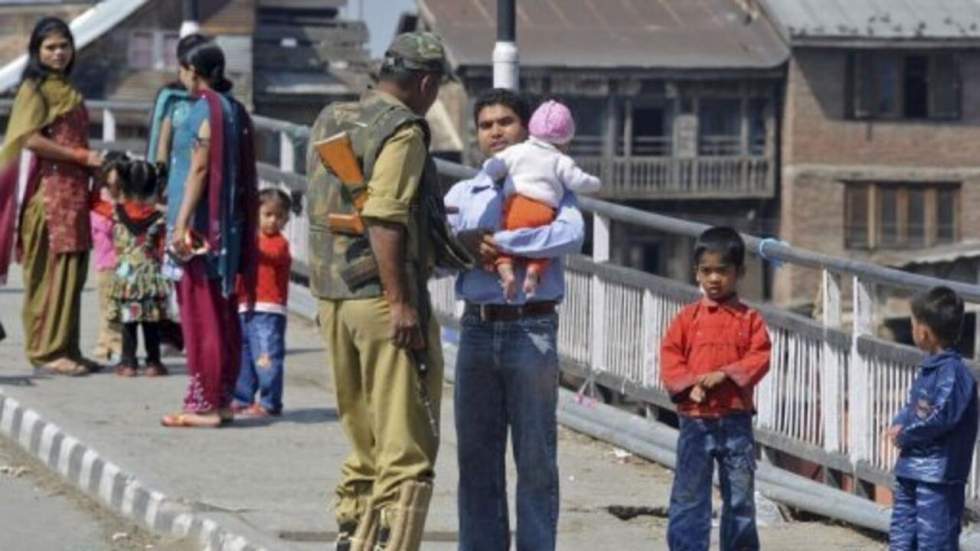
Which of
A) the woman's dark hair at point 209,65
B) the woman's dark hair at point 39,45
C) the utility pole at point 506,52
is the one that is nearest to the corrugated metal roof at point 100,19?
the utility pole at point 506,52

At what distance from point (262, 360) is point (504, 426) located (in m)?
4.12

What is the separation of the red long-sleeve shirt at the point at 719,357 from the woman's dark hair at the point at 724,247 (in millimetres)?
153

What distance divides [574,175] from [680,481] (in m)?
1.20

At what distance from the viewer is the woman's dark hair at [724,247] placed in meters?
9.46

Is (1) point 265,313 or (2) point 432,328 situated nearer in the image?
(2) point 432,328

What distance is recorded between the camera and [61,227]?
45.7 feet

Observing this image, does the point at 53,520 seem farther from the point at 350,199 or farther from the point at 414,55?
the point at 414,55

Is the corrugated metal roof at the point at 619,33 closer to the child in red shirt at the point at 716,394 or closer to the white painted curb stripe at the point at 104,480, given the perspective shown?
the white painted curb stripe at the point at 104,480

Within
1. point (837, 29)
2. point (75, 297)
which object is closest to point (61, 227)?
point (75, 297)

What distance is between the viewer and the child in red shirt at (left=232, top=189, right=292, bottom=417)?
13164 mm

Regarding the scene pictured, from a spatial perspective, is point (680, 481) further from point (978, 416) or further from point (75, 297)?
point (75, 297)

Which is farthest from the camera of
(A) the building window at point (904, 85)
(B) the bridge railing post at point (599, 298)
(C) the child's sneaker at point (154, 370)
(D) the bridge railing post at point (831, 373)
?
(A) the building window at point (904, 85)

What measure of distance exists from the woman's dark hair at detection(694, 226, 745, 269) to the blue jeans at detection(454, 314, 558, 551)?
67 cm

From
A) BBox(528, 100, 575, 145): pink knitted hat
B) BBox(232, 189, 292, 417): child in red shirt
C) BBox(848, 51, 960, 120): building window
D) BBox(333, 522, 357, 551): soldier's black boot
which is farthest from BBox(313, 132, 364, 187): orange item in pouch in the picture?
BBox(848, 51, 960, 120): building window
